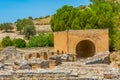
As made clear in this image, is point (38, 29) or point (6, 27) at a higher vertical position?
point (6, 27)

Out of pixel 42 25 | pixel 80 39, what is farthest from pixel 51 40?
pixel 42 25

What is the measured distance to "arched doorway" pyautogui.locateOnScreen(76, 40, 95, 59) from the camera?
39244 millimetres

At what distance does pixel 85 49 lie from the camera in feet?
133

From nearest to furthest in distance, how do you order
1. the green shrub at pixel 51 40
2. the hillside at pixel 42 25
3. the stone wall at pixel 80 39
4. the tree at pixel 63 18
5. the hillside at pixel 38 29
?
1. the stone wall at pixel 80 39
2. the tree at pixel 63 18
3. the green shrub at pixel 51 40
4. the hillside at pixel 38 29
5. the hillside at pixel 42 25

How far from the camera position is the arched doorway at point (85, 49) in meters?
39.2

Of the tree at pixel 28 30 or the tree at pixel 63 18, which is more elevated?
the tree at pixel 63 18

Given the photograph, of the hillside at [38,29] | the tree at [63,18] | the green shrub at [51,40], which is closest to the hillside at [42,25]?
the hillside at [38,29]

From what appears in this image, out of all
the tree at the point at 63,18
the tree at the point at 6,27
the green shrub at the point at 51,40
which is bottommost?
the green shrub at the point at 51,40

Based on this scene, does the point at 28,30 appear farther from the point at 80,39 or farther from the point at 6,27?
the point at 80,39

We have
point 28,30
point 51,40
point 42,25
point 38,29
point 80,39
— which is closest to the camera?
point 80,39

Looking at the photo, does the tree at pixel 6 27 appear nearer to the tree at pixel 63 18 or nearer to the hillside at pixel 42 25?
the hillside at pixel 42 25

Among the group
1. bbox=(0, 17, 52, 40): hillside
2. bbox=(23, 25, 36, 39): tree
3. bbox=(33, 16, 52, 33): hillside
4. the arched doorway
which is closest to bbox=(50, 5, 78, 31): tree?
the arched doorway

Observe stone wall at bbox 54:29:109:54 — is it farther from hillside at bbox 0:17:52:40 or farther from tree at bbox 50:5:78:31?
hillside at bbox 0:17:52:40

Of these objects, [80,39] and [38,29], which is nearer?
[80,39]
